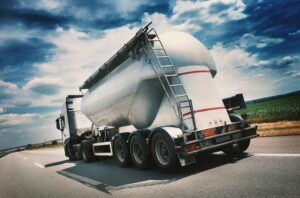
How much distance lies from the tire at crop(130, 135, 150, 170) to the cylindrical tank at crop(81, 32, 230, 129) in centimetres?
73

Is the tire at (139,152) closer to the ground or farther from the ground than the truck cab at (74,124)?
closer to the ground

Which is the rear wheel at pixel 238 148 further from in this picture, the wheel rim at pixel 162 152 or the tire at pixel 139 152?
the tire at pixel 139 152

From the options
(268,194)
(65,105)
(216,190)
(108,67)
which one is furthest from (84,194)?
(65,105)

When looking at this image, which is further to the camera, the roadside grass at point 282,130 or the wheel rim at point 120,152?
the roadside grass at point 282,130

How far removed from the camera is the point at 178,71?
748 cm

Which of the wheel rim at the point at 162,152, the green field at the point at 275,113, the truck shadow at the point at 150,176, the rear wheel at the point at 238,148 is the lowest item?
the truck shadow at the point at 150,176

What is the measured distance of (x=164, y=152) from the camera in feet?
23.4

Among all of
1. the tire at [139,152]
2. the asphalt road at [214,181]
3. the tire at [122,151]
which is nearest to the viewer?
the asphalt road at [214,181]

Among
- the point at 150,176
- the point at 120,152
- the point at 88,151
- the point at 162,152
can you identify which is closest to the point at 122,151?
the point at 120,152

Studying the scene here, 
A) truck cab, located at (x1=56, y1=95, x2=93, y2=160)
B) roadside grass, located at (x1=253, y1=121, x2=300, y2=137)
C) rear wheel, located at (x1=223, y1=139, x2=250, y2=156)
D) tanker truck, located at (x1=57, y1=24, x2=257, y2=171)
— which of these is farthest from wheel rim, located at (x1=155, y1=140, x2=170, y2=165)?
truck cab, located at (x1=56, y1=95, x2=93, y2=160)

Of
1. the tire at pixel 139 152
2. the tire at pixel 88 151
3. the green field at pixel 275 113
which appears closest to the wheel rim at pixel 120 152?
the tire at pixel 139 152

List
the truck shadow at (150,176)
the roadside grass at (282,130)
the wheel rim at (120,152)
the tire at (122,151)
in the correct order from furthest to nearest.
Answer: the roadside grass at (282,130) < the wheel rim at (120,152) < the tire at (122,151) < the truck shadow at (150,176)

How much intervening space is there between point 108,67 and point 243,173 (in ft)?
21.2

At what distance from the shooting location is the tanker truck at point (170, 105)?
6.80 metres
